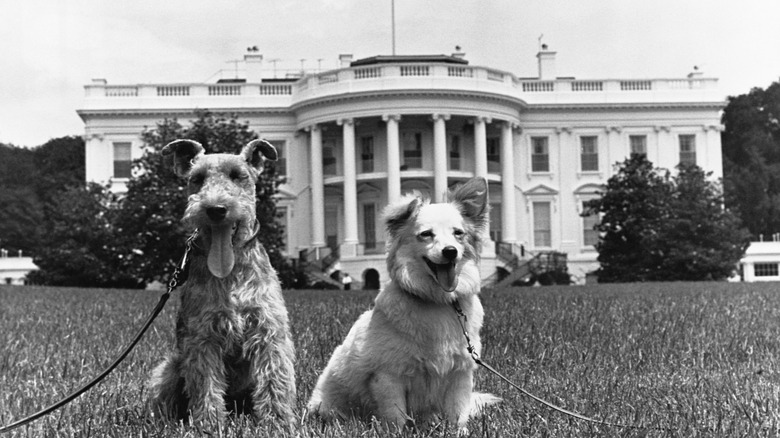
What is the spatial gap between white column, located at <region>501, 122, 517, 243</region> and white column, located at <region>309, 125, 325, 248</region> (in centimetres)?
897

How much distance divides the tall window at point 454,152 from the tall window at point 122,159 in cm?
1667

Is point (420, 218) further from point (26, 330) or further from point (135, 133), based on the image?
point (135, 133)

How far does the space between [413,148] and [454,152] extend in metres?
2.14

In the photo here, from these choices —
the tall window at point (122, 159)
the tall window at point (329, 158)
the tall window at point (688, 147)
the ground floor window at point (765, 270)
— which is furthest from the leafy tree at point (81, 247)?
the ground floor window at point (765, 270)

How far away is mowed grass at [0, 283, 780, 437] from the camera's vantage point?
417 cm

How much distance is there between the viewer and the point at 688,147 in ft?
144

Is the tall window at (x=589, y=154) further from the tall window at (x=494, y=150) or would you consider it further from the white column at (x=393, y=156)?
the white column at (x=393, y=156)

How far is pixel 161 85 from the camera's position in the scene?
4278 centimetres

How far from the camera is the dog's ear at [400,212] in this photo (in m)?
3.91

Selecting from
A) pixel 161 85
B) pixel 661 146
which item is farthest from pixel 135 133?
pixel 661 146

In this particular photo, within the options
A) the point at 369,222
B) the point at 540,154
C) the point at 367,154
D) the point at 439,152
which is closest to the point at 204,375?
the point at 439,152

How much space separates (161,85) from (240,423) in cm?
4126

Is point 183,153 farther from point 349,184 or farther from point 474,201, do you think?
point 349,184

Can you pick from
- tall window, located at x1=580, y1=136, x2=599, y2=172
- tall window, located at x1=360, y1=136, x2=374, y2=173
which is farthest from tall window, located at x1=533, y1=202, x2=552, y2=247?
tall window, located at x1=360, y1=136, x2=374, y2=173
